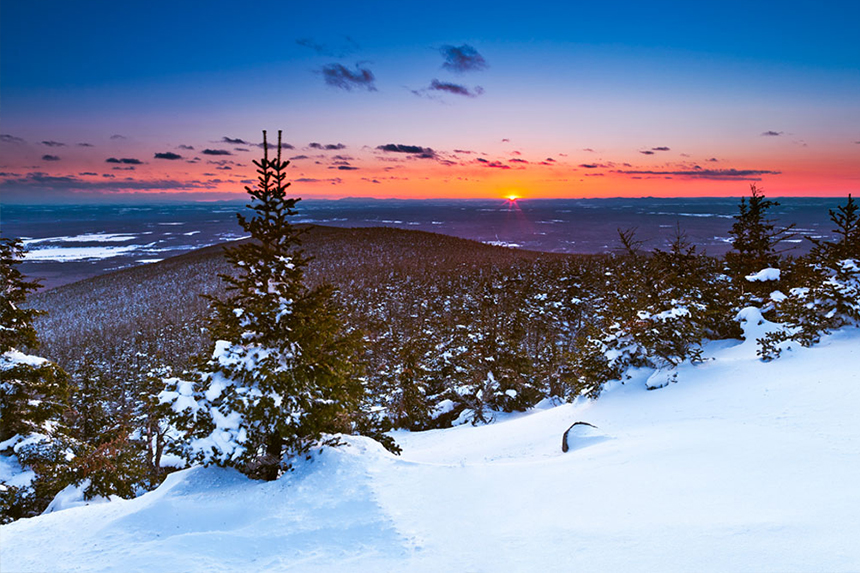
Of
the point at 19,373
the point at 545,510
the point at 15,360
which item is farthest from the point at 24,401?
the point at 545,510

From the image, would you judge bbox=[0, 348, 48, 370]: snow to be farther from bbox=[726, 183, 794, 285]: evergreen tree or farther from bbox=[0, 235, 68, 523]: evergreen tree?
bbox=[726, 183, 794, 285]: evergreen tree

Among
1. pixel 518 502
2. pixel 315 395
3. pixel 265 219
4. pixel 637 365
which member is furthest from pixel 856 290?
pixel 265 219

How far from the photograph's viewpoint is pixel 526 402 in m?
28.0

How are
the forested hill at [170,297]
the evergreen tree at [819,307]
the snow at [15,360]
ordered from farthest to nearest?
the forested hill at [170,297], the evergreen tree at [819,307], the snow at [15,360]

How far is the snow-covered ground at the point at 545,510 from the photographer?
5.98 m

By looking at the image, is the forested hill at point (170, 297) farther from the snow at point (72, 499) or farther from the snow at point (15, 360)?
the snow at point (72, 499)

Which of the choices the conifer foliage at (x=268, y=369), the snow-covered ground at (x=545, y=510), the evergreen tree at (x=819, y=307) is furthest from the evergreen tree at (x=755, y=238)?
the conifer foliage at (x=268, y=369)

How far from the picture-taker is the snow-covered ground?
598 cm

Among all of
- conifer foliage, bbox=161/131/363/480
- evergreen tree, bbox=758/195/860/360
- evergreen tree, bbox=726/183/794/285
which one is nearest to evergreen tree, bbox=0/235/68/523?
conifer foliage, bbox=161/131/363/480

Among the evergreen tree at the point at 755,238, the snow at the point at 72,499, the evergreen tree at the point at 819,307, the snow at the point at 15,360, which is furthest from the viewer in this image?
the evergreen tree at the point at 755,238

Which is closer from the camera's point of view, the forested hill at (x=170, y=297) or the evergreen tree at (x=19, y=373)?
the evergreen tree at (x=19, y=373)

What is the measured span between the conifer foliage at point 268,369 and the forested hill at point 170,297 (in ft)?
182

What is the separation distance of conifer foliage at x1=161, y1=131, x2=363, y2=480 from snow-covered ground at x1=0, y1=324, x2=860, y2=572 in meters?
0.84

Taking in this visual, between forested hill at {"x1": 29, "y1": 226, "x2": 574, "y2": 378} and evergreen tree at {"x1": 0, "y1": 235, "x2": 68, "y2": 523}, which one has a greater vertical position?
evergreen tree at {"x1": 0, "y1": 235, "x2": 68, "y2": 523}
